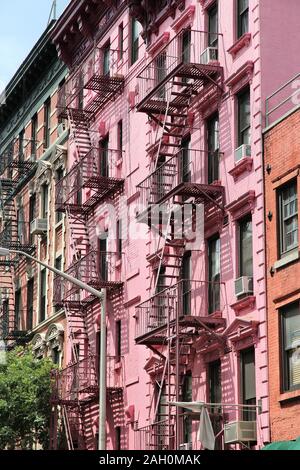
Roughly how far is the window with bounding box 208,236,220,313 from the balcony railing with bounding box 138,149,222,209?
1.47 metres

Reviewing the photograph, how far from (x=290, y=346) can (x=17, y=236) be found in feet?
90.9

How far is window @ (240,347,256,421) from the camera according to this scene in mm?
29062

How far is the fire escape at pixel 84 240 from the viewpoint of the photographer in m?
40.8

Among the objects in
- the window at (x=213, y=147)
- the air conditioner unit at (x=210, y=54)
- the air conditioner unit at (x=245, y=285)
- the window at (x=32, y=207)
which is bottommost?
the air conditioner unit at (x=245, y=285)

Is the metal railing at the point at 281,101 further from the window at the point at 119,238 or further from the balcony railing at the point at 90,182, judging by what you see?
the window at the point at 119,238

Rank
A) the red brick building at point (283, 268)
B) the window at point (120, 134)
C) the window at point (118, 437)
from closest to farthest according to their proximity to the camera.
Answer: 1. the red brick building at point (283, 268)
2. the window at point (118, 437)
3. the window at point (120, 134)

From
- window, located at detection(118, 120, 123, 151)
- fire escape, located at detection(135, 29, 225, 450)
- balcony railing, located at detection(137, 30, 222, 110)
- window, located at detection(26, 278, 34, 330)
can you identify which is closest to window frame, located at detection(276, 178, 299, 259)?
fire escape, located at detection(135, 29, 225, 450)

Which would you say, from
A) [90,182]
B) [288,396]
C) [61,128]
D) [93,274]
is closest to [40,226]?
[61,128]

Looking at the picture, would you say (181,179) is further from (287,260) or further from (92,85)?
(92,85)

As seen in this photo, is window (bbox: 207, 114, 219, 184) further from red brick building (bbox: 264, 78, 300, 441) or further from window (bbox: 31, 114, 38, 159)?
window (bbox: 31, 114, 38, 159)

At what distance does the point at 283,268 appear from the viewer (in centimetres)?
2803

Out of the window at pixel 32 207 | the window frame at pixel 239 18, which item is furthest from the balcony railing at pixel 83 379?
the window frame at pixel 239 18
